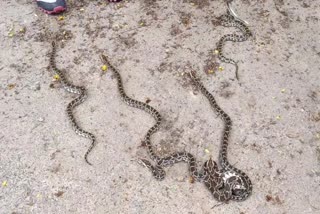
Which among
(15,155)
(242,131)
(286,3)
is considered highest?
Answer: (286,3)

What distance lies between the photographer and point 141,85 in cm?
834

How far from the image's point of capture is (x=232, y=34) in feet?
30.5

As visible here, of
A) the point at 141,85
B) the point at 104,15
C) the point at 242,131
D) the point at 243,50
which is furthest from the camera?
the point at 104,15

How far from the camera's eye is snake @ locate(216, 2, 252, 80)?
8.73 metres

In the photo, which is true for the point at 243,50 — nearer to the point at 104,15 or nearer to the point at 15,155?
the point at 104,15

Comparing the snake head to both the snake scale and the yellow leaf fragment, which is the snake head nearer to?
the snake scale

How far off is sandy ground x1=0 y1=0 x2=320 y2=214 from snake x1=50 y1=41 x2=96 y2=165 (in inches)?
4.4

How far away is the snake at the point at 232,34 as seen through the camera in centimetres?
873

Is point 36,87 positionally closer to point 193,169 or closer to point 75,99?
point 75,99

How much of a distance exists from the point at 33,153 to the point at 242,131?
12.4 feet

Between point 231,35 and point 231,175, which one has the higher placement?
point 231,35

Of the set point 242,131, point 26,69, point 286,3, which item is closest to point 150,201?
point 242,131

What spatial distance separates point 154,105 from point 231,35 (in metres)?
2.75

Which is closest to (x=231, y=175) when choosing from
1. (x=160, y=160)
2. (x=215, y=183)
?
(x=215, y=183)
